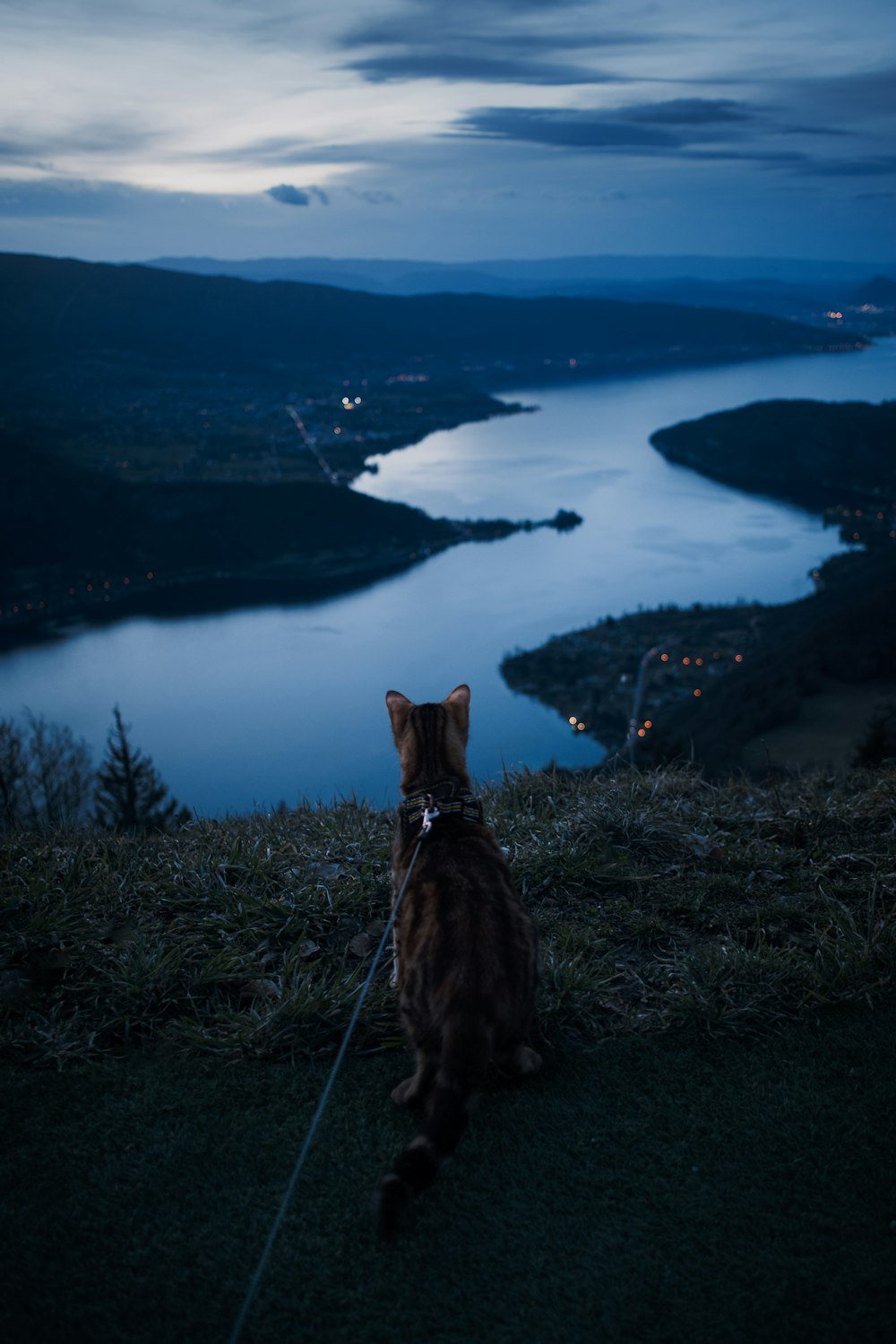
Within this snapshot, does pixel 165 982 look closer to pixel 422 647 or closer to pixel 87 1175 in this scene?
pixel 87 1175

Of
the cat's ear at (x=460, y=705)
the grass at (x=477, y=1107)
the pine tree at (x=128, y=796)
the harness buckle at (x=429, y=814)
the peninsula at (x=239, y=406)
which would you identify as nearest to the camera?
the grass at (x=477, y=1107)

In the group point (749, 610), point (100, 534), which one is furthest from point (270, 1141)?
point (100, 534)

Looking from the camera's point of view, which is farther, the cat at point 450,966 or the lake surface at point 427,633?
the lake surface at point 427,633

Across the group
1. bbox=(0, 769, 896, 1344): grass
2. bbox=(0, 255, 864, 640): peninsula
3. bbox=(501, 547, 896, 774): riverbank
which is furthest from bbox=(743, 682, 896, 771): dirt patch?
bbox=(0, 255, 864, 640): peninsula

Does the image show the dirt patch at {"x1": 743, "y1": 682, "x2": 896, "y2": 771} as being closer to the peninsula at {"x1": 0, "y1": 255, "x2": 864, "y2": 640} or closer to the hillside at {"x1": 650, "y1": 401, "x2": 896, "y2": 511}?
the peninsula at {"x1": 0, "y1": 255, "x2": 864, "y2": 640}

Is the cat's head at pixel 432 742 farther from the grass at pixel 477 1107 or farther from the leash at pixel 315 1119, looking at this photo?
the grass at pixel 477 1107

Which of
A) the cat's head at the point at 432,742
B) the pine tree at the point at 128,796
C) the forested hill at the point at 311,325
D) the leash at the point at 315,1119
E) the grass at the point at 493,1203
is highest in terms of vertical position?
the forested hill at the point at 311,325

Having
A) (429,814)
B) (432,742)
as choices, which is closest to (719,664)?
(432,742)

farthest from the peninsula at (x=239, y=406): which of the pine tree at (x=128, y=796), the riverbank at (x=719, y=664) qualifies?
the pine tree at (x=128, y=796)
